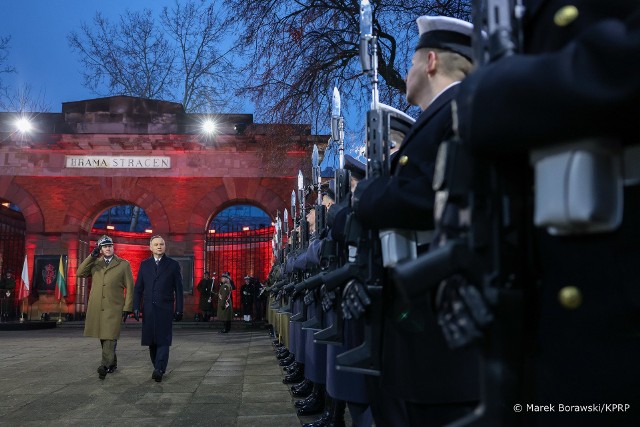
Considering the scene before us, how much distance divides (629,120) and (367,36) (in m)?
2.17

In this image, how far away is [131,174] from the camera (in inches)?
835

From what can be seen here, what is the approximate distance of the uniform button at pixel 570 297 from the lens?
1.23 metres

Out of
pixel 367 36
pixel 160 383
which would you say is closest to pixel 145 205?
pixel 160 383

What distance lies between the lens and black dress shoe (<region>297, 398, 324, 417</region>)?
5328 millimetres

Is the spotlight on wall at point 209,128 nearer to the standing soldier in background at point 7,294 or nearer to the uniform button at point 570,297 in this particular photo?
the standing soldier in background at point 7,294

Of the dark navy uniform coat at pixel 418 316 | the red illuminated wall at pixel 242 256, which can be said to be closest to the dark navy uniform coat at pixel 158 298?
the dark navy uniform coat at pixel 418 316

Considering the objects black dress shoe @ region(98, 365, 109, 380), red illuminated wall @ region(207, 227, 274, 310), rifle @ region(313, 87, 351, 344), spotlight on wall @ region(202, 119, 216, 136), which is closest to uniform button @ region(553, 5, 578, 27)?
rifle @ region(313, 87, 351, 344)

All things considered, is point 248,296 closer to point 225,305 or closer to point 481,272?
point 225,305

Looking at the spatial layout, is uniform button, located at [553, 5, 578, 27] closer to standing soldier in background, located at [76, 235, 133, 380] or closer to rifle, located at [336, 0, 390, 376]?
rifle, located at [336, 0, 390, 376]

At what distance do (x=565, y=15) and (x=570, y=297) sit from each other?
59 centimetres

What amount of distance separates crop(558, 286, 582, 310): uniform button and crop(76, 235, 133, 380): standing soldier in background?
703 cm

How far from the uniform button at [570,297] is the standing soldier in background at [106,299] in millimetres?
7032

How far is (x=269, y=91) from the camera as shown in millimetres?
11641

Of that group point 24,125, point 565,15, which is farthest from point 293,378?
point 24,125
